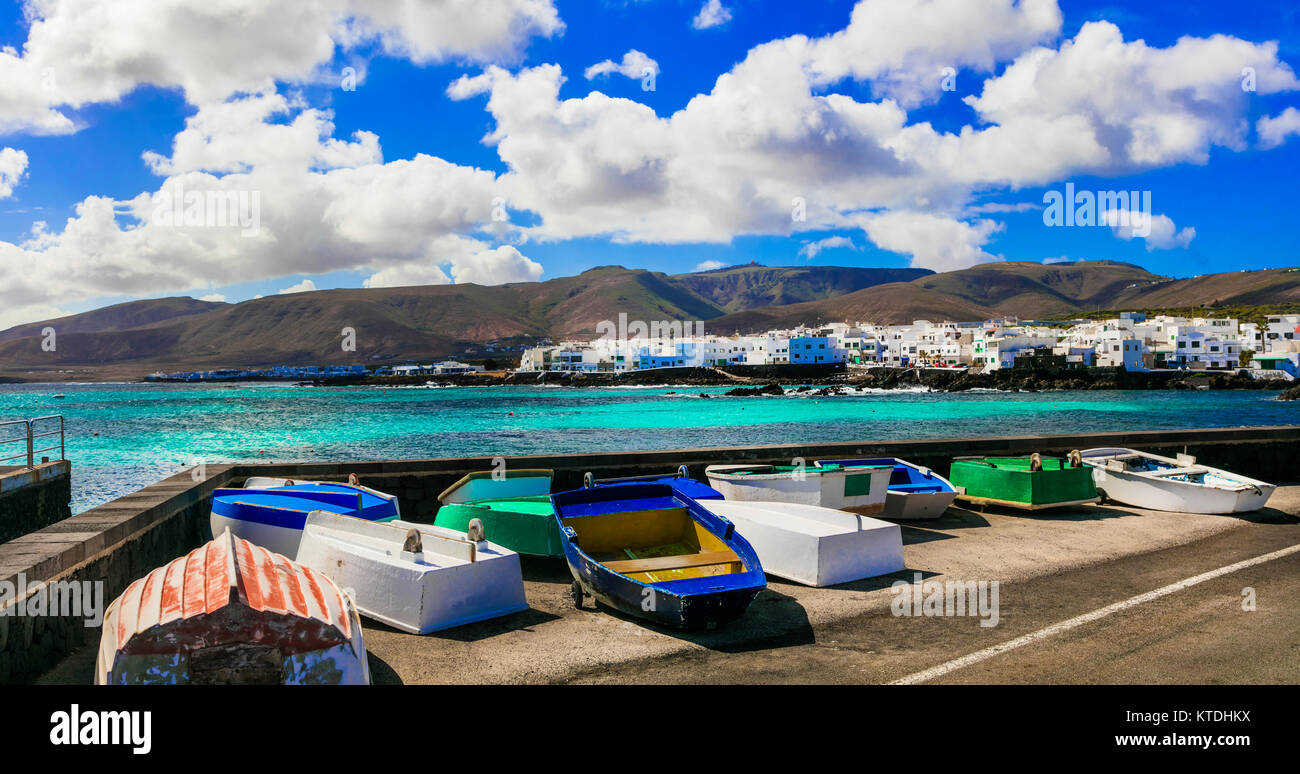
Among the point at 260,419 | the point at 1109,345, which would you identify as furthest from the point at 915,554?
the point at 1109,345

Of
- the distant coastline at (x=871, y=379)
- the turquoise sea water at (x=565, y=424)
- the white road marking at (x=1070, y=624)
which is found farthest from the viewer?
the distant coastline at (x=871, y=379)

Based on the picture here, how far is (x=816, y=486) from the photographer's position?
33.1 feet

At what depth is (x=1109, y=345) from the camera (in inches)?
4446

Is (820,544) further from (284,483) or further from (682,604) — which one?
(284,483)

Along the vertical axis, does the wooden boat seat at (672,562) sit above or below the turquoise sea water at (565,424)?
above

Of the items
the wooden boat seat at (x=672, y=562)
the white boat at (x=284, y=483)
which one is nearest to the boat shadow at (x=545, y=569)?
the wooden boat seat at (x=672, y=562)

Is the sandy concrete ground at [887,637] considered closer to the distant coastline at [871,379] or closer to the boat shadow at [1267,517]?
the boat shadow at [1267,517]

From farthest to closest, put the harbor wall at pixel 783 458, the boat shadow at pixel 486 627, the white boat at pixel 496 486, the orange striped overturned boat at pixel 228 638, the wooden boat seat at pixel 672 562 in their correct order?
the harbor wall at pixel 783 458 → the white boat at pixel 496 486 → the wooden boat seat at pixel 672 562 → the boat shadow at pixel 486 627 → the orange striped overturned boat at pixel 228 638

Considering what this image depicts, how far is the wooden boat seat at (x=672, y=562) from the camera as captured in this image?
7324mm

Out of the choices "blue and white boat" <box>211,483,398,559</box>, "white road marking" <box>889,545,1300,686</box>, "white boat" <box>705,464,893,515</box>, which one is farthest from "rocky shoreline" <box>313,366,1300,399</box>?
"blue and white boat" <box>211,483,398,559</box>

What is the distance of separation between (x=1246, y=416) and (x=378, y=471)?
233 ft

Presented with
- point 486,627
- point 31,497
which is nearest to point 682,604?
point 486,627

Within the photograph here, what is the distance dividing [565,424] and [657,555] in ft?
165
